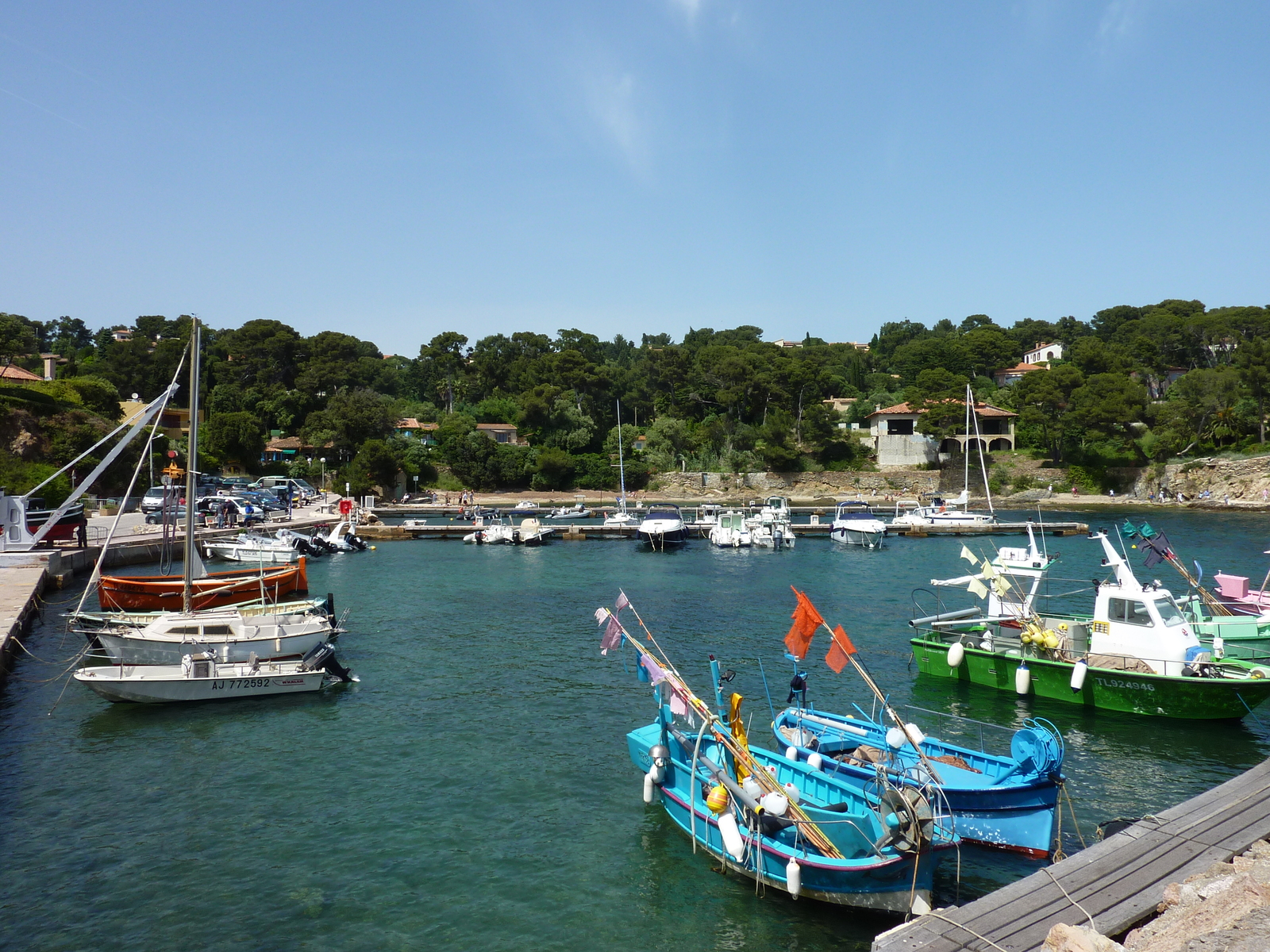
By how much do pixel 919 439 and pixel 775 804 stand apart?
3492 inches

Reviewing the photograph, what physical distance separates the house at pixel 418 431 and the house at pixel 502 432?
5.46 m

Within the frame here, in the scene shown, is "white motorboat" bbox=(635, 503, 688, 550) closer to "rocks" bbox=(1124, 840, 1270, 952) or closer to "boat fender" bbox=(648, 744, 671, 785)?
"boat fender" bbox=(648, 744, 671, 785)

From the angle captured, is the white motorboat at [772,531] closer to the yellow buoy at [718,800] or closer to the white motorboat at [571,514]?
the white motorboat at [571,514]

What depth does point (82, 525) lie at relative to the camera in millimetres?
43250

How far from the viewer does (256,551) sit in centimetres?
4678

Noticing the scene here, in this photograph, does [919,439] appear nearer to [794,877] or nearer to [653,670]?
[653,670]

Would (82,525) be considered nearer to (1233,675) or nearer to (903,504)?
(1233,675)

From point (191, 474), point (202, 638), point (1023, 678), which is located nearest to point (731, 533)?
point (1023, 678)

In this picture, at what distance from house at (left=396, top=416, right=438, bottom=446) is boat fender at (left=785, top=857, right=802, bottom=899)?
298 feet

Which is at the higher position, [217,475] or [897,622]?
[217,475]

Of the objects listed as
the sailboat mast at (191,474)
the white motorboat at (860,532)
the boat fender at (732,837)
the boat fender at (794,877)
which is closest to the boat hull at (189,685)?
the sailboat mast at (191,474)

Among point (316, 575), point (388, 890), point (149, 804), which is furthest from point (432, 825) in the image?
point (316, 575)

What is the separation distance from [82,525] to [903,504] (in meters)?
65.9

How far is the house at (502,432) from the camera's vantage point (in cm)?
9981
